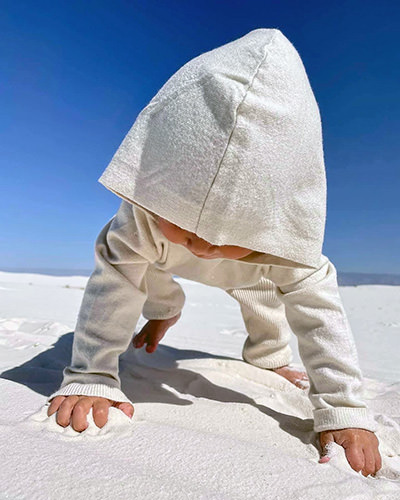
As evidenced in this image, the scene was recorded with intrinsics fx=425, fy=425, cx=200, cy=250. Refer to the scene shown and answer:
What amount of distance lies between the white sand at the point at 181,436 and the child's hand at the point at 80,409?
0.02 m

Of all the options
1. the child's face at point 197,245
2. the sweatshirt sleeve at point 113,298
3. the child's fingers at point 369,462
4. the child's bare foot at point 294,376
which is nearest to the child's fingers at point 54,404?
the sweatshirt sleeve at point 113,298

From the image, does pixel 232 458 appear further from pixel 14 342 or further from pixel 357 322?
pixel 357 322

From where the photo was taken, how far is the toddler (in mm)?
986

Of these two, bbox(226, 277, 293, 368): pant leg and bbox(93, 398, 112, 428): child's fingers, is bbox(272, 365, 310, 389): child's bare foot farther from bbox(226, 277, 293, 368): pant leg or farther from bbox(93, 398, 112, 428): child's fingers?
bbox(93, 398, 112, 428): child's fingers

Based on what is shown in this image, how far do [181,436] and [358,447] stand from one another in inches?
19.1

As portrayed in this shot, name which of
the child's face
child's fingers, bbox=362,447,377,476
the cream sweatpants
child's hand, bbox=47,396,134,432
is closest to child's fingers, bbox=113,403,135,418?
child's hand, bbox=47,396,134,432

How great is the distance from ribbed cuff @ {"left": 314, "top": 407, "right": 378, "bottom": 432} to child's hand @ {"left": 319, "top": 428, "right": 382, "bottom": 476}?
0.01 m

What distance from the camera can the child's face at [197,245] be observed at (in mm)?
1112

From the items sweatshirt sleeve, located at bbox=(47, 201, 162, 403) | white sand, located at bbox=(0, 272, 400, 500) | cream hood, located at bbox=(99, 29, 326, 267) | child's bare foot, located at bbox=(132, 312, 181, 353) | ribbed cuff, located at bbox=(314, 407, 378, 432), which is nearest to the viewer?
white sand, located at bbox=(0, 272, 400, 500)

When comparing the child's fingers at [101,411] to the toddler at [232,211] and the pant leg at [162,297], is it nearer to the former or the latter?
the toddler at [232,211]

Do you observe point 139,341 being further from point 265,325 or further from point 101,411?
point 101,411

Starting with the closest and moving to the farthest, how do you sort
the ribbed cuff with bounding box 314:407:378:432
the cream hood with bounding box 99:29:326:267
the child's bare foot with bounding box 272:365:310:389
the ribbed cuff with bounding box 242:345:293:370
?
the cream hood with bounding box 99:29:326:267, the ribbed cuff with bounding box 314:407:378:432, the child's bare foot with bounding box 272:365:310:389, the ribbed cuff with bounding box 242:345:293:370

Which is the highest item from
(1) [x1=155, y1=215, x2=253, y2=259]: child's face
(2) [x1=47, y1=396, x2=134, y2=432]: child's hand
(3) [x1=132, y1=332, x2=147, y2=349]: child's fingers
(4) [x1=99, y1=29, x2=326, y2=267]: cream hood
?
(4) [x1=99, y1=29, x2=326, y2=267]: cream hood

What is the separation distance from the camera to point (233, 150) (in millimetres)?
963
